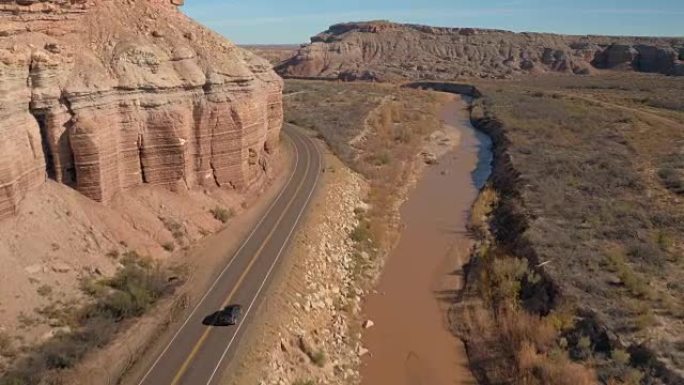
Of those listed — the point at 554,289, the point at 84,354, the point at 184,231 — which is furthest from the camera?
the point at 184,231

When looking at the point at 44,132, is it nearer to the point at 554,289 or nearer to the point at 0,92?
the point at 0,92

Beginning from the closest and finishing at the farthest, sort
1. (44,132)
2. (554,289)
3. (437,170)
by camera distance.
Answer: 1. (44,132)
2. (554,289)
3. (437,170)

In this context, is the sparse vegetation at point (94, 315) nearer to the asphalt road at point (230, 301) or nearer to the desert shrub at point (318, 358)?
the asphalt road at point (230, 301)

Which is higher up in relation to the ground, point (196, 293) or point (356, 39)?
point (356, 39)

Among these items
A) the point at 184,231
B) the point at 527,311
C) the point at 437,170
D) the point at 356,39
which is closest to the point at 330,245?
the point at 184,231

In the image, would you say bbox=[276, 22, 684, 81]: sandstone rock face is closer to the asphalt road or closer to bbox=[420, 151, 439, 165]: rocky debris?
bbox=[420, 151, 439, 165]: rocky debris

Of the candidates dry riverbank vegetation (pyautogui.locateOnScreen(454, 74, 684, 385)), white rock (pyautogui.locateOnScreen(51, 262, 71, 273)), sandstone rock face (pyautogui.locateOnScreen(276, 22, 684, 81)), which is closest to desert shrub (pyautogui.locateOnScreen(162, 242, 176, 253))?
white rock (pyautogui.locateOnScreen(51, 262, 71, 273))

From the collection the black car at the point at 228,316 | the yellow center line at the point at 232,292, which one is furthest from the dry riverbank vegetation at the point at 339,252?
the yellow center line at the point at 232,292
